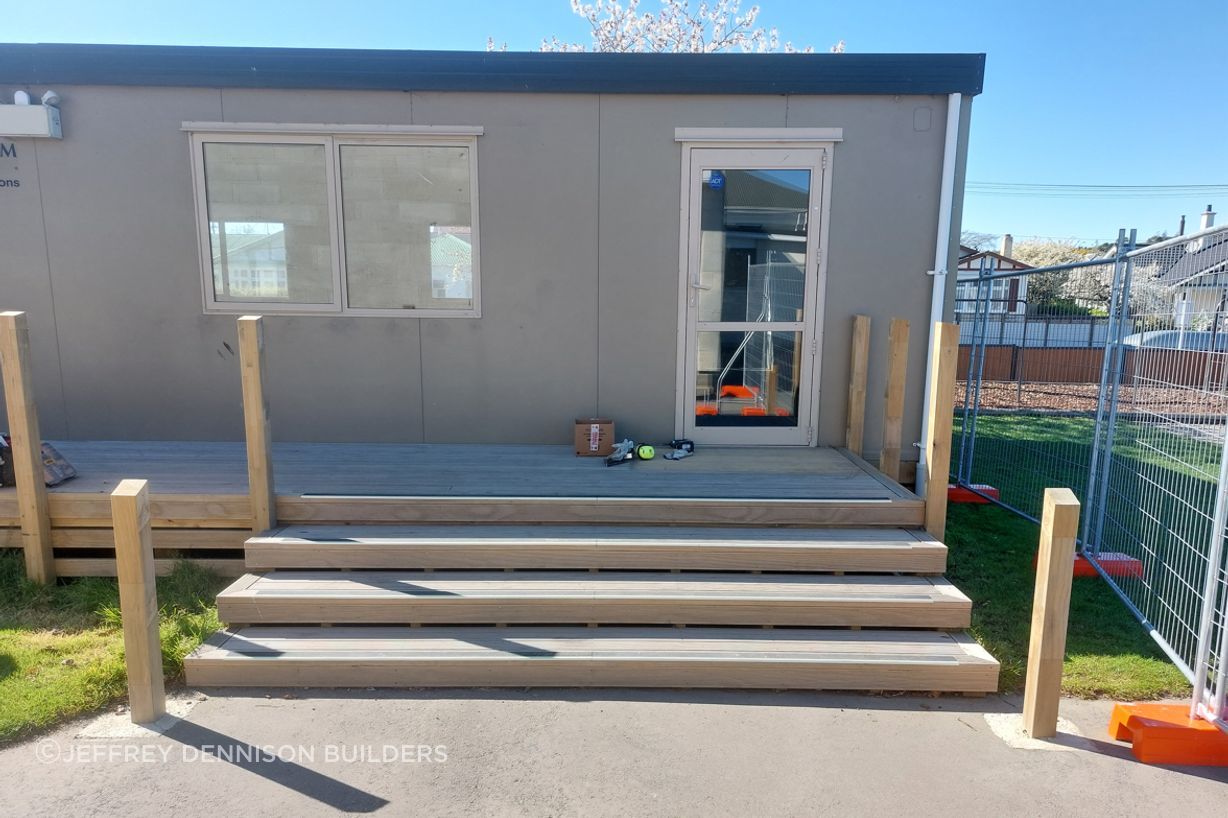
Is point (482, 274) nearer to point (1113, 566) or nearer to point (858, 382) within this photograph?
point (858, 382)

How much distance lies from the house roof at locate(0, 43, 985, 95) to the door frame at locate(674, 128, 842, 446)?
0.90ft

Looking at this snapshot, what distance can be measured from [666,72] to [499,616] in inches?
143

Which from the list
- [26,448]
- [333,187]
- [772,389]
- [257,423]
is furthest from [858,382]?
[26,448]

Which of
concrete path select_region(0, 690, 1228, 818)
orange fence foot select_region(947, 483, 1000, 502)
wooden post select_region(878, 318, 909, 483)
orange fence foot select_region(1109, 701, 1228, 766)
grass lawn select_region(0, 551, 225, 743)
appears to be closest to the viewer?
concrete path select_region(0, 690, 1228, 818)

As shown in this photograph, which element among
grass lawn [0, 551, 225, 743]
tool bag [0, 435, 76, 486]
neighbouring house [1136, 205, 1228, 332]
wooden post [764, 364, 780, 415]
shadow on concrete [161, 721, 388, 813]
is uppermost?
neighbouring house [1136, 205, 1228, 332]

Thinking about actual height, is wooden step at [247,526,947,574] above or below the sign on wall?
below

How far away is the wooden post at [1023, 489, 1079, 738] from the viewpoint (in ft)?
8.95

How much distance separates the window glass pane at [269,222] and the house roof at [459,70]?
49cm

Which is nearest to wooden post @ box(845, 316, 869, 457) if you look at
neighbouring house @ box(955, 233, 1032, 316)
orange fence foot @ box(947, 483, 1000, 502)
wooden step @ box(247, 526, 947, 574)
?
neighbouring house @ box(955, 233, 1032, 316)

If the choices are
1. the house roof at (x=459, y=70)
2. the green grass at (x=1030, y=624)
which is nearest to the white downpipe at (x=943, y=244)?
the house roof at (x=459, y=70)

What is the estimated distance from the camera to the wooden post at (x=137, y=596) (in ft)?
9.06

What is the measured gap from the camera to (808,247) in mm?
5141

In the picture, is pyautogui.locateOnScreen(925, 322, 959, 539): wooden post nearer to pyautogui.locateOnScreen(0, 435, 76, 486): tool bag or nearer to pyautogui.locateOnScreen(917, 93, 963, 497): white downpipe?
pyautogui.locateOnScreen(917, 93, 963, 497): white downpipe

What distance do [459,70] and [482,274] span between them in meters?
1.34
